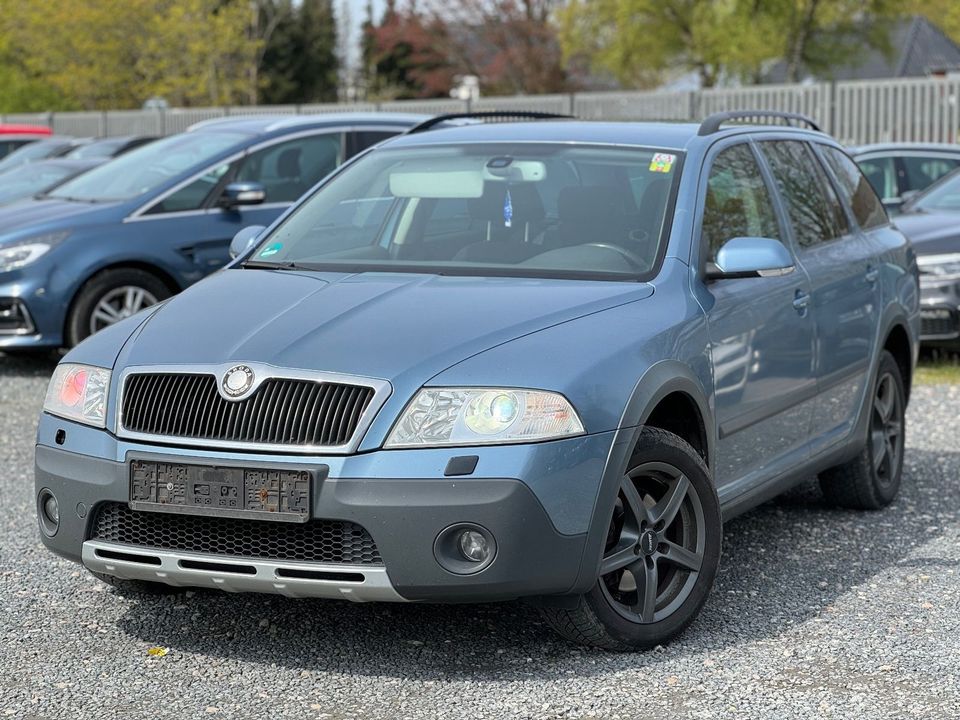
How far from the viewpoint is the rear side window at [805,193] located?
6008 millimetres

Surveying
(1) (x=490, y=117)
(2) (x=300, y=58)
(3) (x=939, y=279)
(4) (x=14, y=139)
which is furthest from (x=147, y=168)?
(2) (x=300, y=58)

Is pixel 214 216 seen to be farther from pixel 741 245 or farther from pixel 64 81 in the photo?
pixel 64 81

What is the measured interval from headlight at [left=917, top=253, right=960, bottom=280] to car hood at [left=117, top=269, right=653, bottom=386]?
21.4ft

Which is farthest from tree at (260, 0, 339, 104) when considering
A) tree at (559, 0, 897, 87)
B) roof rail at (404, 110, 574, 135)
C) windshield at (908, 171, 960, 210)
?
roof rail at (404, 110, 574, 135)

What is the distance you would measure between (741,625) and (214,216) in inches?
257

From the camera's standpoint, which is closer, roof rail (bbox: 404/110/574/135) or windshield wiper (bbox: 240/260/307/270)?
windshield wiper (bbox: 240/260/307/270)

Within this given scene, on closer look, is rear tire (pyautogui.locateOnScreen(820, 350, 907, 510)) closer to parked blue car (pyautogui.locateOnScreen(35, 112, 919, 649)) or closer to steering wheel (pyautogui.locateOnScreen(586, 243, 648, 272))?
parked blue car (pyautogui.locateOnScreen(35, 112, 919, 649))

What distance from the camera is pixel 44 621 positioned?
482 cm

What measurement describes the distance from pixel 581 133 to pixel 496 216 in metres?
0.62

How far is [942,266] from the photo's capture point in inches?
423

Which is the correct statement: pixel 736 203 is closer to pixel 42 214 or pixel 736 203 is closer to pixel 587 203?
pixel 587 203

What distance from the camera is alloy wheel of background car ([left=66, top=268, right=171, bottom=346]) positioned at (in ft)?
33.0

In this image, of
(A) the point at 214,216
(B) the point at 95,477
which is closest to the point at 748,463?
(B) the point at 95,477

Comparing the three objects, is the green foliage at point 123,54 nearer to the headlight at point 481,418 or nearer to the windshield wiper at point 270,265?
the windshield wiper at point 270,265
